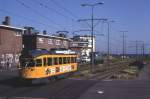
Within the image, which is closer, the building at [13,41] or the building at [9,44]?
the building at [9,44]

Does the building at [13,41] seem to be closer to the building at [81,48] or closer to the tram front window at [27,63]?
the building at [81,48]

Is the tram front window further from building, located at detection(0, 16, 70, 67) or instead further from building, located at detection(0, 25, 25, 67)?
building, located at detection(0, 25, 25, 67)

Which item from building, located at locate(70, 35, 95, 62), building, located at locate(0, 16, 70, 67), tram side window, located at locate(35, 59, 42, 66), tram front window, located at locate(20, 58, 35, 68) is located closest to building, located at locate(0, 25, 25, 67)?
building, located at locate(0, 16, 70, 67)

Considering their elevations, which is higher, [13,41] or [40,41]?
[40,41]

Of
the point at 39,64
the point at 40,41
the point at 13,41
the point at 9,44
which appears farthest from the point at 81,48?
the point at 39,64

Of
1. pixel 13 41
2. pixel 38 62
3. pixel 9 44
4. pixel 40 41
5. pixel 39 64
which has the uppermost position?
pixel 40 41

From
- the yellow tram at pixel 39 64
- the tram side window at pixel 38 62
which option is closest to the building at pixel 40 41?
A: the yellow tram at pixel 39 64

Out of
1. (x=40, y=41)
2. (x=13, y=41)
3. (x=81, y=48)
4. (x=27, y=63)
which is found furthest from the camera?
(x=81, y=48)

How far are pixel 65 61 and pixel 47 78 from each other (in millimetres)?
4818

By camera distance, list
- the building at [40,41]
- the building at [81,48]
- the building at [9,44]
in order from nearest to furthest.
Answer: the building at [9,44], the building at [40,41], the building at [81,48]

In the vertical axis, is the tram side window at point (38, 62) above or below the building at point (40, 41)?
below

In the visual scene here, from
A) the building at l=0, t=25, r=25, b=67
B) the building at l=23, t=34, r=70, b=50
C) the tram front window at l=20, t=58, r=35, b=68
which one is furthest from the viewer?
the building at l=23, t=34, r=70, b=50

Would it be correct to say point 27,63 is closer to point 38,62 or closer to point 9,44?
point 38,62

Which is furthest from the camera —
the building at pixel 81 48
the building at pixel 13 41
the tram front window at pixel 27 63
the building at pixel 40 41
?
the building at pixel 81 48
